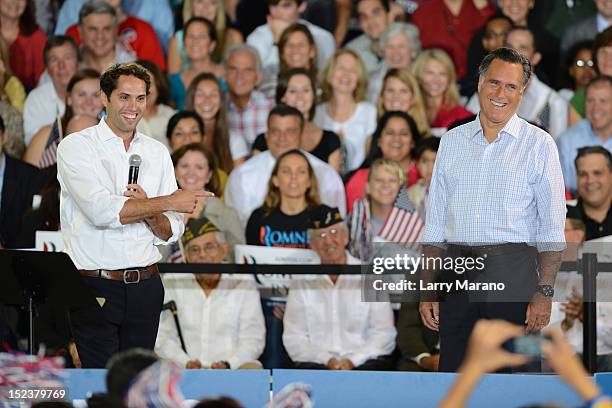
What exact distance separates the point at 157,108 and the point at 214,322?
206cm

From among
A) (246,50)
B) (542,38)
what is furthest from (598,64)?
(246,50)

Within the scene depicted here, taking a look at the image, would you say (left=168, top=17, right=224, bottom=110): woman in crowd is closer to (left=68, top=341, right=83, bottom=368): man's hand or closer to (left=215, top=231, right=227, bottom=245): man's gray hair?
(left=215, top=231, right=227, bottom=245): man's gray hair

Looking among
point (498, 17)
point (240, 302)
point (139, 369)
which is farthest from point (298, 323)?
point (139, 369)

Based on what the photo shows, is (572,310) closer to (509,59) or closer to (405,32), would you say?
(509,59)

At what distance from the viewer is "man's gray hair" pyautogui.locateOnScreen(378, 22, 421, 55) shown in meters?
8.84

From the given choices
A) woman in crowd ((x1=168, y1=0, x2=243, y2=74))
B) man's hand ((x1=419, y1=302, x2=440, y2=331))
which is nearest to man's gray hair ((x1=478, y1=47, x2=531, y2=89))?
man's hand ((x1=419, y1=302, x2=440, y2=331))

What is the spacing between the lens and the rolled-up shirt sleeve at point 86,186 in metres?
5.41

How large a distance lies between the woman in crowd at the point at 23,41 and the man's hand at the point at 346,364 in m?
3.60

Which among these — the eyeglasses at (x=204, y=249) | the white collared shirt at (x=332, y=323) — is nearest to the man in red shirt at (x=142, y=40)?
the eyeglasses at (x=204, y=249)

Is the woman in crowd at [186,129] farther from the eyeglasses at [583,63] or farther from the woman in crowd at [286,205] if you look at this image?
the eyeglasses at [583,63]

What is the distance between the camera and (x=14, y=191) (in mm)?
8055

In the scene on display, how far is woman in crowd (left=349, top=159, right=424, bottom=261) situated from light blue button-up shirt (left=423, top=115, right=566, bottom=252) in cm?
194

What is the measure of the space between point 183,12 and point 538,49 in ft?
8.63

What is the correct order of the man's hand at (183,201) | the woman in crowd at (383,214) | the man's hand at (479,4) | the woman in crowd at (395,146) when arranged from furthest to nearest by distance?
the man's hand at (479,4)
the woman in crowd at (395,146)
the woman in crowd at (383,214)
the man's hand at (183,201)
